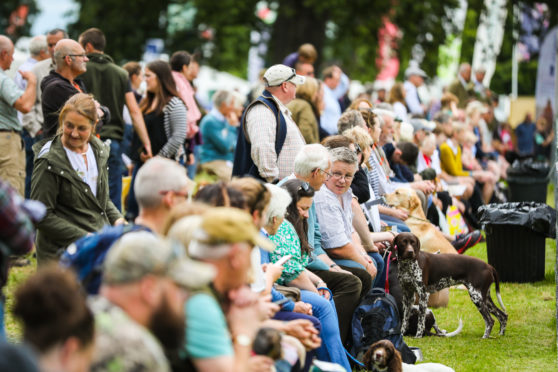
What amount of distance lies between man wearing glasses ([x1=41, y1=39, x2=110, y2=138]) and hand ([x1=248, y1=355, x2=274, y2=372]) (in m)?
4.00

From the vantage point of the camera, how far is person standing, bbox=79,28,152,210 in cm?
880

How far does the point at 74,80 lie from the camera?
25.6 feet

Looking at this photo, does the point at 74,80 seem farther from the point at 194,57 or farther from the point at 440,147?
the point at 440,147

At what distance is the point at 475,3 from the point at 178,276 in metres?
20.4

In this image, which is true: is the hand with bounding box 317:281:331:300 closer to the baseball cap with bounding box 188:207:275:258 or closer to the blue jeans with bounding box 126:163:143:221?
the baseball cap with bounding box 188:207:275:258

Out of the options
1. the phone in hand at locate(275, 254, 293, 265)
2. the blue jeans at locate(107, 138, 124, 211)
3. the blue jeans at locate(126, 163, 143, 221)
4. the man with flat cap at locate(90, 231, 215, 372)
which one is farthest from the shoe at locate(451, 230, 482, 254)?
the man with flat cap at locate(90, 231, 215, 372)

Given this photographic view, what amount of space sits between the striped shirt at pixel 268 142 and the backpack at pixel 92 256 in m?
3.44

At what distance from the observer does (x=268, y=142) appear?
24.3ft

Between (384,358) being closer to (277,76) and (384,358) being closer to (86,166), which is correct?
(86,166)

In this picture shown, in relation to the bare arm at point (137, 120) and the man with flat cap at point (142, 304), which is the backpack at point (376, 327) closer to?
the man with flat cap at point (142, 304)

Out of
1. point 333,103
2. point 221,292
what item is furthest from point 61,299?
point 333,103

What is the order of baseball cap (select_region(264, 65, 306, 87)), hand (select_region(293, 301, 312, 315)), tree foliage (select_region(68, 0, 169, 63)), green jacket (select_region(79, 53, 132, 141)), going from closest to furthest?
1. hand (select_region(293, 301, 312, 315))
2. baseball cap (select_region(264, 65, 306, 87))
3. green jacket (select_region(79, 53, 132, 141))
4. tree foliage (select_region(68, 0, 169, 63))

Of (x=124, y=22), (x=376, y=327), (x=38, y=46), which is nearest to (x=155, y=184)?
(x=376, y=327)

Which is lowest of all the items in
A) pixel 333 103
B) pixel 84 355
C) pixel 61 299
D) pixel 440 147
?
pixel 440 147
